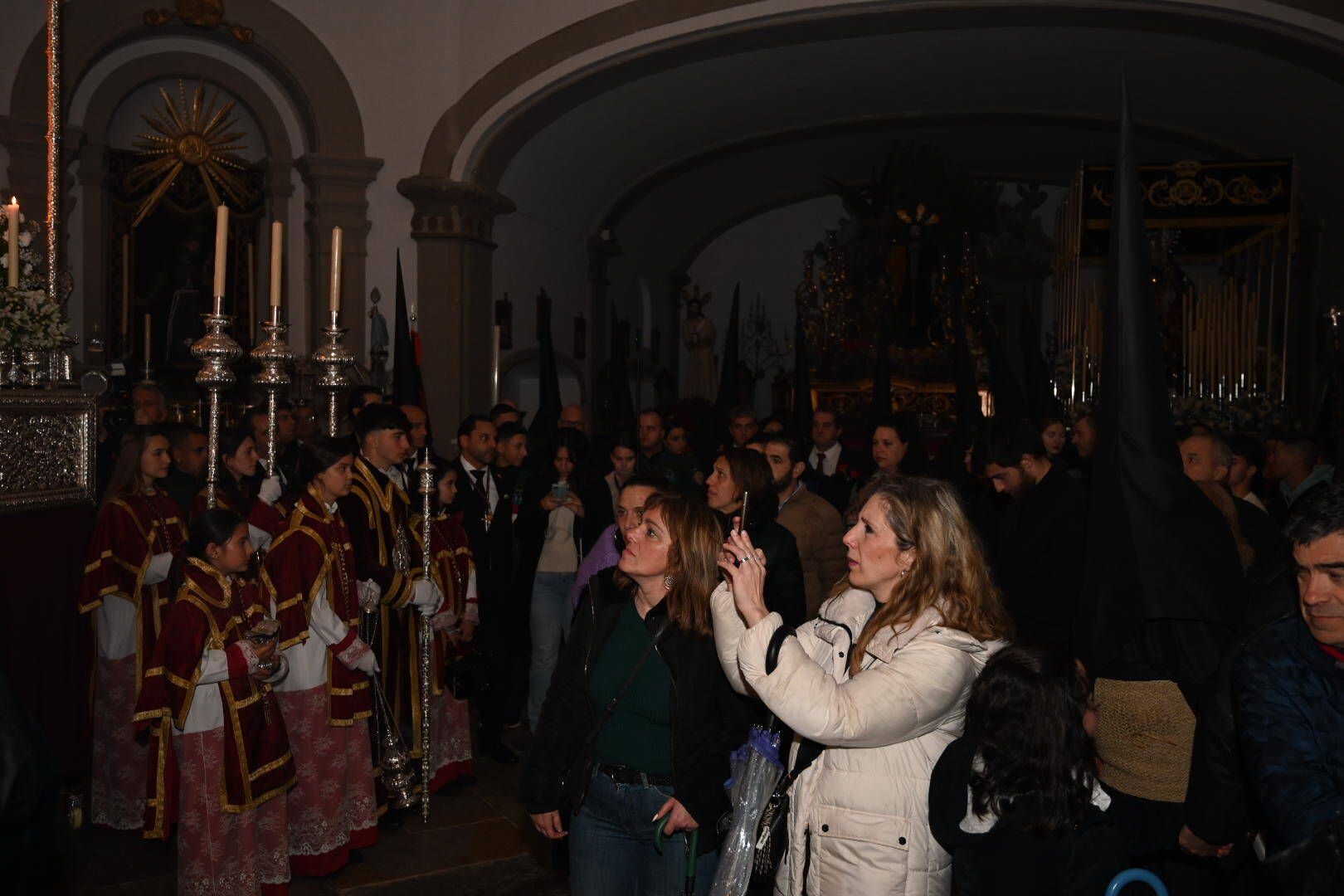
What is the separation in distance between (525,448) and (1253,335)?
7423mm

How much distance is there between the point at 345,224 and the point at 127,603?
24.2 feet

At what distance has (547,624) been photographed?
273 inches

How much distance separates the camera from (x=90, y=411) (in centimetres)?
562

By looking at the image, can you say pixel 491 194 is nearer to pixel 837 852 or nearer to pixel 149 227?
pixel 149 227

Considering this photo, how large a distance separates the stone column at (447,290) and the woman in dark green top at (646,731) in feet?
31.2

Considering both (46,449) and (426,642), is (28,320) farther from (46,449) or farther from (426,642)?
(426,642)

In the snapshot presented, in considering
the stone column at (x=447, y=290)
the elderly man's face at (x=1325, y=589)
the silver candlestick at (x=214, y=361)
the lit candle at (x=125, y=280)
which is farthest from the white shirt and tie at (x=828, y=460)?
the lit candle at (x=125, y=280)

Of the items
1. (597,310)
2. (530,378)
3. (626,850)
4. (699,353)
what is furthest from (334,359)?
(699,353)

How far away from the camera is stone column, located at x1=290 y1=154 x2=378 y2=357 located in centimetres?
1229

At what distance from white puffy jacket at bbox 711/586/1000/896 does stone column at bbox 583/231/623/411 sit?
576 inches

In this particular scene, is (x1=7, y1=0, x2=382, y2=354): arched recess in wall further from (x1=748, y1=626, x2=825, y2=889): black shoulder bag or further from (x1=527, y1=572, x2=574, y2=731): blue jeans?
(x1=748, y1=626, x2=825, y2=889): black shoulder bag

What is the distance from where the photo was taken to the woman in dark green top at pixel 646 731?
3.33 metres

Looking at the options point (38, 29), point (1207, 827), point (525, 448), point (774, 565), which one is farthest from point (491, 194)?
point (1207, 827)

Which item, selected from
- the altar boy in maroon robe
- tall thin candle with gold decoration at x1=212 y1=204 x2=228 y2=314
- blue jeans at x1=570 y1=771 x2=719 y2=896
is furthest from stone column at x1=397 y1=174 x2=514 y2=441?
blue jeans at x1=570 y1=771 x2=719 y2=896
